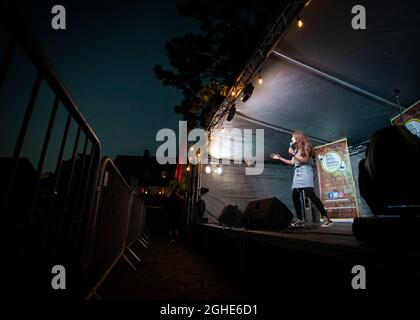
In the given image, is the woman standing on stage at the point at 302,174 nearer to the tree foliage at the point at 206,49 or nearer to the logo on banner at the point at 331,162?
the logo on banner at the point at 331,162

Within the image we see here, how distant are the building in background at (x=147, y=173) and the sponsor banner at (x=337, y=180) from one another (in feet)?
110

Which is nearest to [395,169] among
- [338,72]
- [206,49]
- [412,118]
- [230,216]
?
[338,72]

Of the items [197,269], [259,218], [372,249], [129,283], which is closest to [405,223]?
[372,249]

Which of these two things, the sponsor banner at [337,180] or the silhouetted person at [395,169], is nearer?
the silhouetted person at [395,169]

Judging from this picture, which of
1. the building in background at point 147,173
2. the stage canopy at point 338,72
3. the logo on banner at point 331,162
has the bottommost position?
the logo on banner at point 331,162

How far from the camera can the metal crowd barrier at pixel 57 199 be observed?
0.96 metres

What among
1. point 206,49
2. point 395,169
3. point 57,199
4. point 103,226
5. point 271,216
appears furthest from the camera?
point 206,49

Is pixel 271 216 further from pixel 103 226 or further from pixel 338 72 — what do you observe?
pixel 338 72

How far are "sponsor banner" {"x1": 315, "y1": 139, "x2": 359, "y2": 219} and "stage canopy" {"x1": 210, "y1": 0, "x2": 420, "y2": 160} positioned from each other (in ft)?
2.69

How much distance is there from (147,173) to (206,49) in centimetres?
3092

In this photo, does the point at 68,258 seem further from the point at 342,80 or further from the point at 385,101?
the point at 385,101

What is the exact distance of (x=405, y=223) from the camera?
1.30 metres

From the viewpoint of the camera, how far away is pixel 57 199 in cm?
187

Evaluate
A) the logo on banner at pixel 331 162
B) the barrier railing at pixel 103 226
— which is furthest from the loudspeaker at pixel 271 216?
the logo on banner at pixel 331 162
